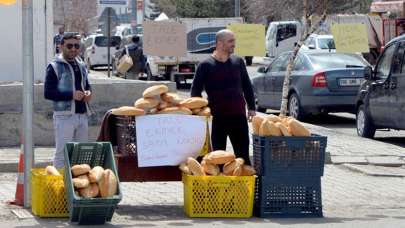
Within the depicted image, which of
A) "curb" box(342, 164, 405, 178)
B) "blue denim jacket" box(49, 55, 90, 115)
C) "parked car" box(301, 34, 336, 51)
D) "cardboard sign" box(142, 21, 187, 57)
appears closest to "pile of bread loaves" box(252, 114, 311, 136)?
"blue denim jacket" box(49, 55, 90, 115)

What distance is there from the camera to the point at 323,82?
18750mm

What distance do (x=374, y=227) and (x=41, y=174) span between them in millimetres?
3310

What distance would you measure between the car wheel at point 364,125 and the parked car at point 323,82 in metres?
1.44

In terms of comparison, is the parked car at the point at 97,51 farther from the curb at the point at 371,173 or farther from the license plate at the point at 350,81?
the curb at the point at 371,173

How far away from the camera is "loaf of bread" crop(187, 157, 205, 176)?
31.2 feet

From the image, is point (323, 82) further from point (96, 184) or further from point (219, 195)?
point (96, 184)

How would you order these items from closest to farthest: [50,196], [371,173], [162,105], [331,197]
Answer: [50,196] → [162,105] → [331,197] → [371,173]

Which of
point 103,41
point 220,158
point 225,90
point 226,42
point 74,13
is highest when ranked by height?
point 74,13

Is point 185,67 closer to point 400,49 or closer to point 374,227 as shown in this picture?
point 400,49

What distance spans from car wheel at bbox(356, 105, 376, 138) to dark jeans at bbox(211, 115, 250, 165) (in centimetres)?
679

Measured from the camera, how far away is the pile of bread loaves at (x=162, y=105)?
972cm

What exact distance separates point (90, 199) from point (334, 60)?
1128 centimetres

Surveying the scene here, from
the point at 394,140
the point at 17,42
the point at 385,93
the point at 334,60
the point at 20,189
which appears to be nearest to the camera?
the point at 20,189

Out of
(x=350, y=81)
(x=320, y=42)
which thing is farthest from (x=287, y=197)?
(x=320, y=42)
